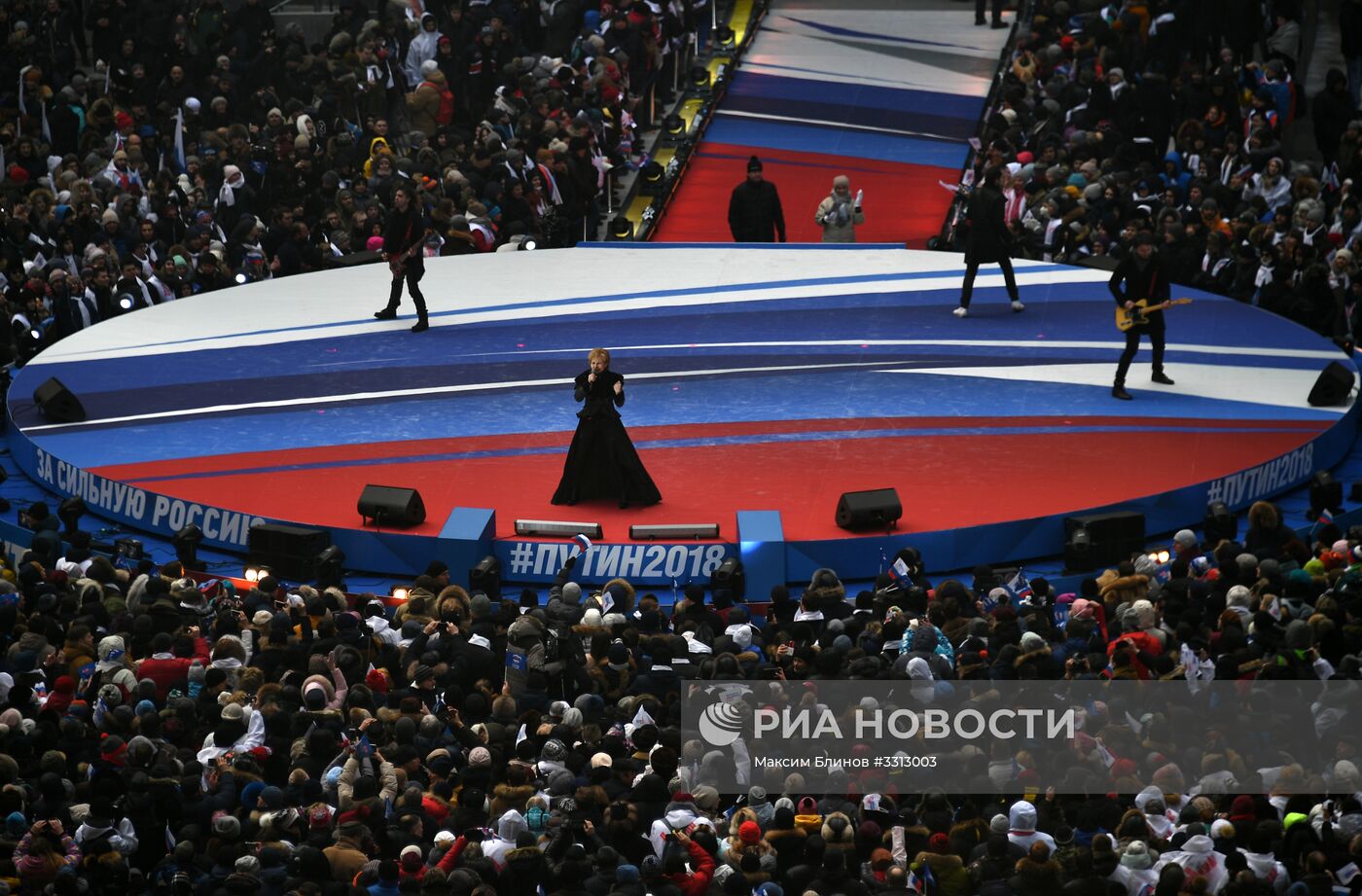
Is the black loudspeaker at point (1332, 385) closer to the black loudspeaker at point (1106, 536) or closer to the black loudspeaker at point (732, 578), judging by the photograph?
the black loudspeaker at point (1106, 536)

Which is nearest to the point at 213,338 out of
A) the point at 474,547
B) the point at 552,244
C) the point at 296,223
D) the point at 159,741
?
the point at 296,223

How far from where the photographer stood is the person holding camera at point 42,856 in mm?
11930

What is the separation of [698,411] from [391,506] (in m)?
4.05

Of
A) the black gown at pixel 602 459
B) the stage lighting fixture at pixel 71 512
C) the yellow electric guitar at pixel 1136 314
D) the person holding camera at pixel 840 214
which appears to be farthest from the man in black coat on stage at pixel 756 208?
the stage lighting fixture at pixel 71 512

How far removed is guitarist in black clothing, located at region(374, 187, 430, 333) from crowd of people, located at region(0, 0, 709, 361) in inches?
138

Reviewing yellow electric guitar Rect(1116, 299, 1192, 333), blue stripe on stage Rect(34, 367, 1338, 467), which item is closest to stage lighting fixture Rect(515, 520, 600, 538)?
blue stripe on stage Rect(34, 367, 1338, 467)

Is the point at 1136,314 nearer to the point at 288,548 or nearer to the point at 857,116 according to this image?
the point at 288,548

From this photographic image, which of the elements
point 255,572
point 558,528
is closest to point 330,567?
point 255,572

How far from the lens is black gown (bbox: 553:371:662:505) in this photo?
17.2 m

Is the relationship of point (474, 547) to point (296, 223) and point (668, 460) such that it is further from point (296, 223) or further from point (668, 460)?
point (296, 223)

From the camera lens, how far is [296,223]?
82.6 feet

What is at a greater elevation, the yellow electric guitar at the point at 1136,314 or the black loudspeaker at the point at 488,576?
the yellow electric guitar at the point at 1136,314

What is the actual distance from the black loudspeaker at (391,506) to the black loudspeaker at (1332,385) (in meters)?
8.41

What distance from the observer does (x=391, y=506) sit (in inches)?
682
